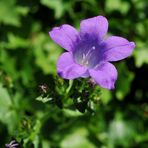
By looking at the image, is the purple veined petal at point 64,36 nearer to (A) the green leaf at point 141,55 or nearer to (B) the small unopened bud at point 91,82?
(B) the small unopened bud at point 91,82

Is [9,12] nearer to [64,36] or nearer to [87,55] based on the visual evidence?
[87,55]

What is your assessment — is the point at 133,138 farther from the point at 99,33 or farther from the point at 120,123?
the point at 99,33

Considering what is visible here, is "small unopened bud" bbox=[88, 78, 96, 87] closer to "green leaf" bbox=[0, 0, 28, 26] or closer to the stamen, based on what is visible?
the stamen

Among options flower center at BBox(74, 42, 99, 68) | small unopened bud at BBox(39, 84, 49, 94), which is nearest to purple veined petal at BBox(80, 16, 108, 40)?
flower center at BBox(74, 42, 99, 68)

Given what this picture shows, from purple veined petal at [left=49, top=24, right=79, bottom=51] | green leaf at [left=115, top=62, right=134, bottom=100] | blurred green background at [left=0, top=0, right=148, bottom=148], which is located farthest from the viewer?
green leaf at [left=115, top=62, right=134, bottom=100]

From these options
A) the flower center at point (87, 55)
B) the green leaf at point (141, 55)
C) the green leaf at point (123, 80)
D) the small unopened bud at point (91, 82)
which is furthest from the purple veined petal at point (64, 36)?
the green leaf at point (141, 55)

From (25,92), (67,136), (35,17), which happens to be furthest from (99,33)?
(35,17)
